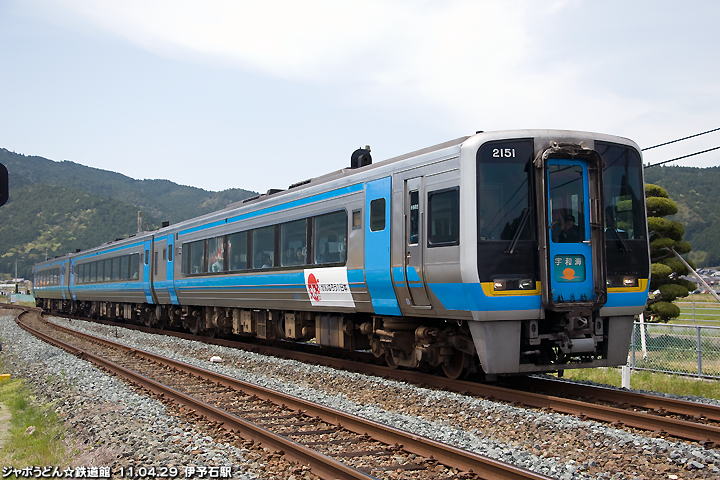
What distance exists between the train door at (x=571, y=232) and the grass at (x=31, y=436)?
19.0ft

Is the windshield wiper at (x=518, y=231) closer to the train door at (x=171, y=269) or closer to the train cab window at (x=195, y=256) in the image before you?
the train cab window at (x=195, y=256)

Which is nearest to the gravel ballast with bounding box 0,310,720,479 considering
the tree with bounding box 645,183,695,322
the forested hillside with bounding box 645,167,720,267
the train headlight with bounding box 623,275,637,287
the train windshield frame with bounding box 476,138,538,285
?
the train windshield frame with bounding box 476,138,538,285

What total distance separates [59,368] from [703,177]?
173737 millimetres

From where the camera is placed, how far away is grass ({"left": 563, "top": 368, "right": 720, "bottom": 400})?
9.81m

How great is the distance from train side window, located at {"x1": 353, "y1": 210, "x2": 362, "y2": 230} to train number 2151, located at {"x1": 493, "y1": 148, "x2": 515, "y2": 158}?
2816mm

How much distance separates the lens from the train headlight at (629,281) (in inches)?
331

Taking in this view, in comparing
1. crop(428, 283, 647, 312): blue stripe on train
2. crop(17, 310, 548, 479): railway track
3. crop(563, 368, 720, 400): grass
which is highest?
crop(428, 283, 647, 312): blue stripe on train

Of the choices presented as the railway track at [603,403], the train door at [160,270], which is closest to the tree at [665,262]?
the railway track at [603,403]

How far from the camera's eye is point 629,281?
332 inches

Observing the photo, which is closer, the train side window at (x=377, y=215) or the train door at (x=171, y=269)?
the train side window at (x=377, y=215)

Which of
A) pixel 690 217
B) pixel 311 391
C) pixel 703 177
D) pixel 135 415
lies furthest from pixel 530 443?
pixel 703 177

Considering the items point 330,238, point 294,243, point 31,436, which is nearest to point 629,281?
point 330,238

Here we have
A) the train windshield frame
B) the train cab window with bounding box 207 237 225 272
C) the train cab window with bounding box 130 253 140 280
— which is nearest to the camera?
the train windshield frame

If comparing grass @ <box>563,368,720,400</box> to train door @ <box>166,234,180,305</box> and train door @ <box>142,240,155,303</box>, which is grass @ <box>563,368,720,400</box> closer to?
train door @ <box>166,234,180,305</box>
